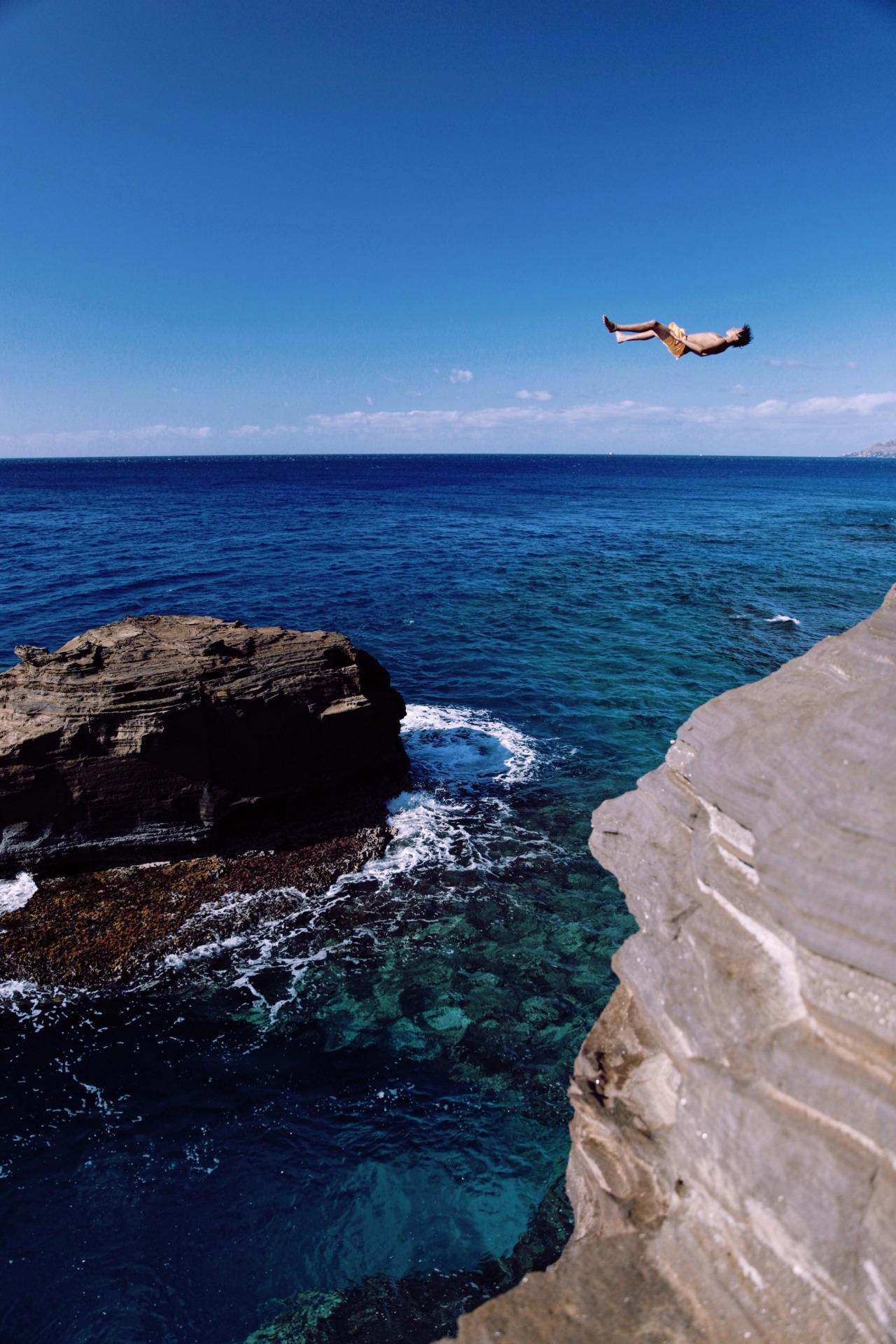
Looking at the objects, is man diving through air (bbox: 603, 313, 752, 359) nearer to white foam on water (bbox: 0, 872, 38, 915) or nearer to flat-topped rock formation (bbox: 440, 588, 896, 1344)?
flat-topped rock formation (bbox: 440, 588, 896, 1344)

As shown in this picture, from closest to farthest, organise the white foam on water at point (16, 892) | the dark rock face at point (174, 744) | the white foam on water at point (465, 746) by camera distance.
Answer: the white foam on water at point (16, 892) → the dark rock face at point (174, 744) → the white foam on water at point (465, 746)

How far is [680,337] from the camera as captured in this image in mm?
9023

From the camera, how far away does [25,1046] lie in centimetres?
1161

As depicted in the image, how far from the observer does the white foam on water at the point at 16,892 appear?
567 inches

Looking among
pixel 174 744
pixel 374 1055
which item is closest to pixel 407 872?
pixel 374 1055

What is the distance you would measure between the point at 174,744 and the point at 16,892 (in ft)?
16.1

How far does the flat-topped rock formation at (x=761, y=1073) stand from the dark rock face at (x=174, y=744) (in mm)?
11714

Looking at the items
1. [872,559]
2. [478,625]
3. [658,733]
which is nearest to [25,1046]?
[658,733]

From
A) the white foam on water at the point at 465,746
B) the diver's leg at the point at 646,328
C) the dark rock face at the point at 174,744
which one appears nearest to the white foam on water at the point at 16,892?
the dark rock face at the point at 174,744

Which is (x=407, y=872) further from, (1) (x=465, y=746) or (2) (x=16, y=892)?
(2) (x=16, y=892)

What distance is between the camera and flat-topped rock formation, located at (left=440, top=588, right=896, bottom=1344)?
456 centimetres

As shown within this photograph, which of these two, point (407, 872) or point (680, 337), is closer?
point (680, 337)

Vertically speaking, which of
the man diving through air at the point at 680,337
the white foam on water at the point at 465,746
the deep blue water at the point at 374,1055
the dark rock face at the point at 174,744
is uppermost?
the man diving through air at the point at 680,337

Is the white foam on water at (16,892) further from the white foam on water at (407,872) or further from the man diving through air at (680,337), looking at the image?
the man diving through air at (680,337)
